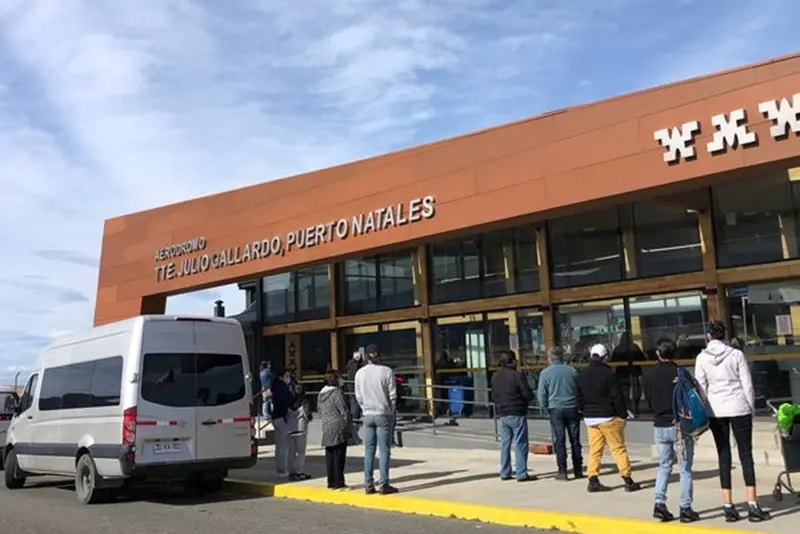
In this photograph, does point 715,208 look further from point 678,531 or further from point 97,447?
point 97,447

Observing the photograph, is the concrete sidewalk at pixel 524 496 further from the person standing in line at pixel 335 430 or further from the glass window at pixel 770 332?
the glass window at pixel 770 332

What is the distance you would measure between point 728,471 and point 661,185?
18.4 feet

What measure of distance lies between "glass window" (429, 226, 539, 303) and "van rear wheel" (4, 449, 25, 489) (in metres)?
9.80

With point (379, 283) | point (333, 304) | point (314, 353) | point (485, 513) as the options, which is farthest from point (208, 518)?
point (314, 353)

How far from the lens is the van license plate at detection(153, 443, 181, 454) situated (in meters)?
11.0

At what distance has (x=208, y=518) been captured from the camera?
32.9ft

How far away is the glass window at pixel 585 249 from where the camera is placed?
16.5m

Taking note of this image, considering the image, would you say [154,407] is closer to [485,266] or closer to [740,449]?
[740,449]

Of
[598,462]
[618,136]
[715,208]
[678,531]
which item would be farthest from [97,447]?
[715,208]

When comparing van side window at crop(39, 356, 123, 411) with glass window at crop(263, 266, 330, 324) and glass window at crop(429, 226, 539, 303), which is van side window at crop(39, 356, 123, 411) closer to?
glass window at crop(429, 226, 539, 303)

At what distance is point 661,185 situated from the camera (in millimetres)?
12133

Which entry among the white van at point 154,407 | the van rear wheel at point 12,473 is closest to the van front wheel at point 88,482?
the white van at point 154,407

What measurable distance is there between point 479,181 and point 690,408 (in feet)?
25.0

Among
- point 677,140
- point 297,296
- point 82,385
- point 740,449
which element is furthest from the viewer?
point 297,296
